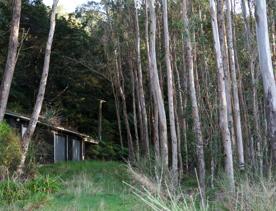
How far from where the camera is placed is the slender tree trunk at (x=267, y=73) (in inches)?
432

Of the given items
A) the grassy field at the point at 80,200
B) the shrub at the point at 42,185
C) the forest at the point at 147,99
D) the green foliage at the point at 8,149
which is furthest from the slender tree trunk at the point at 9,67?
the shrub at the point at 42,185

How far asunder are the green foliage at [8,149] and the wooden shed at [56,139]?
35.2 feet

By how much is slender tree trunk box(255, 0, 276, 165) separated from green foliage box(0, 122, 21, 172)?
9601 millimetres

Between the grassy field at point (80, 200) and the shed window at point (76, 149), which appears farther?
the shed window at point (76, 149)

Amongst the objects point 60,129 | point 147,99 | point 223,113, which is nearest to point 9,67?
point 223,113

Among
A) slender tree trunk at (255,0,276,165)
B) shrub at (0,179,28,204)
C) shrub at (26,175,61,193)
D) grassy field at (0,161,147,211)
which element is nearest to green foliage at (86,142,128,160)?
grassy field at (0,161,147,211)

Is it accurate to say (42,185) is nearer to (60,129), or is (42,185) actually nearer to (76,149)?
(60,129)

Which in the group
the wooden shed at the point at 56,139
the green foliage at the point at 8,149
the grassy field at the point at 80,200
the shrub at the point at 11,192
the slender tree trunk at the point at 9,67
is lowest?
the grassy field at the point at 80,200

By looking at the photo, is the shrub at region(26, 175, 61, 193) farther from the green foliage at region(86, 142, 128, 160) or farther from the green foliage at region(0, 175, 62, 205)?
the green foliage at region(86, 142, 128, 160)

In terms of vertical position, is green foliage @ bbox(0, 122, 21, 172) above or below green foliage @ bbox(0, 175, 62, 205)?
above

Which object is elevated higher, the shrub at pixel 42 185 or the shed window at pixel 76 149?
the shed window at pixel 76 149

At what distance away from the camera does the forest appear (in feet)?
43.5

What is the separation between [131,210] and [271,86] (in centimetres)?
420

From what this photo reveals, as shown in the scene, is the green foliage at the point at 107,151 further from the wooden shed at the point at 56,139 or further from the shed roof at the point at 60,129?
the wooden shed at the point at 56,139
